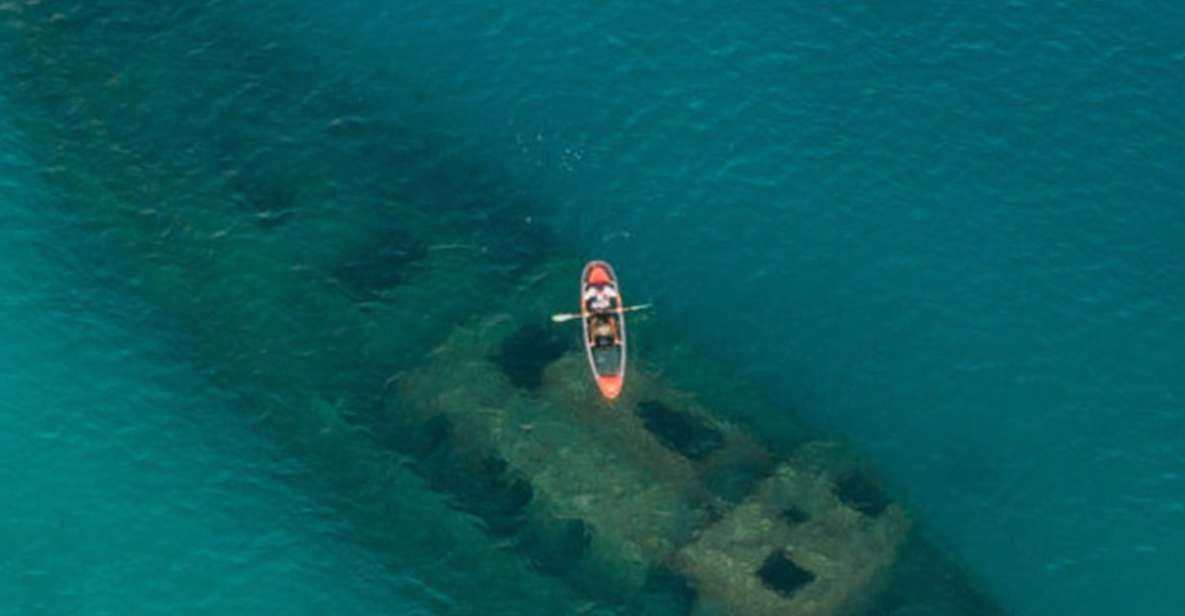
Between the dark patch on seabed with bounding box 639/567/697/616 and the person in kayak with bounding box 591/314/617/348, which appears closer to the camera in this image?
the dark patch on seabed with bounding box 639/567/697/616

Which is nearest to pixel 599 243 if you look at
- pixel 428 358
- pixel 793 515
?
pixel 428 358

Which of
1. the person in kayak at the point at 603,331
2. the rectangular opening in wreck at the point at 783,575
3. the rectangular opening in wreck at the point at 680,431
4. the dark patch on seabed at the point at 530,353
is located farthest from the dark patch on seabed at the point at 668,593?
Answer: the person in kayak at the point at 603,331

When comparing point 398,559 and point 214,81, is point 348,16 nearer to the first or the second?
point 214,81

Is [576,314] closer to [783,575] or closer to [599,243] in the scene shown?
[599,243]

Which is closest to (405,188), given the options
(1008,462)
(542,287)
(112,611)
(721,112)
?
(542,287)

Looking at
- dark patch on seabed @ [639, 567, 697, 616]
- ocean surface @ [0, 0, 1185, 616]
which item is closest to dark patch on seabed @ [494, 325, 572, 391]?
ocean surface @ [0, 0, 1185, 616]

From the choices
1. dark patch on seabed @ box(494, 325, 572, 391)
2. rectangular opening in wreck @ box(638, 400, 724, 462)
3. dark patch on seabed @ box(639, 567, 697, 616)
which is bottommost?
dark patch on seabed @ box(639, 567, 697, 616)

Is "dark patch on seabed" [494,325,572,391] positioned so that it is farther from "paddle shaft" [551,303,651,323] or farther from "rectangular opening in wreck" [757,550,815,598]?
"rectangular opening in wreck" [757,550,815,598]
